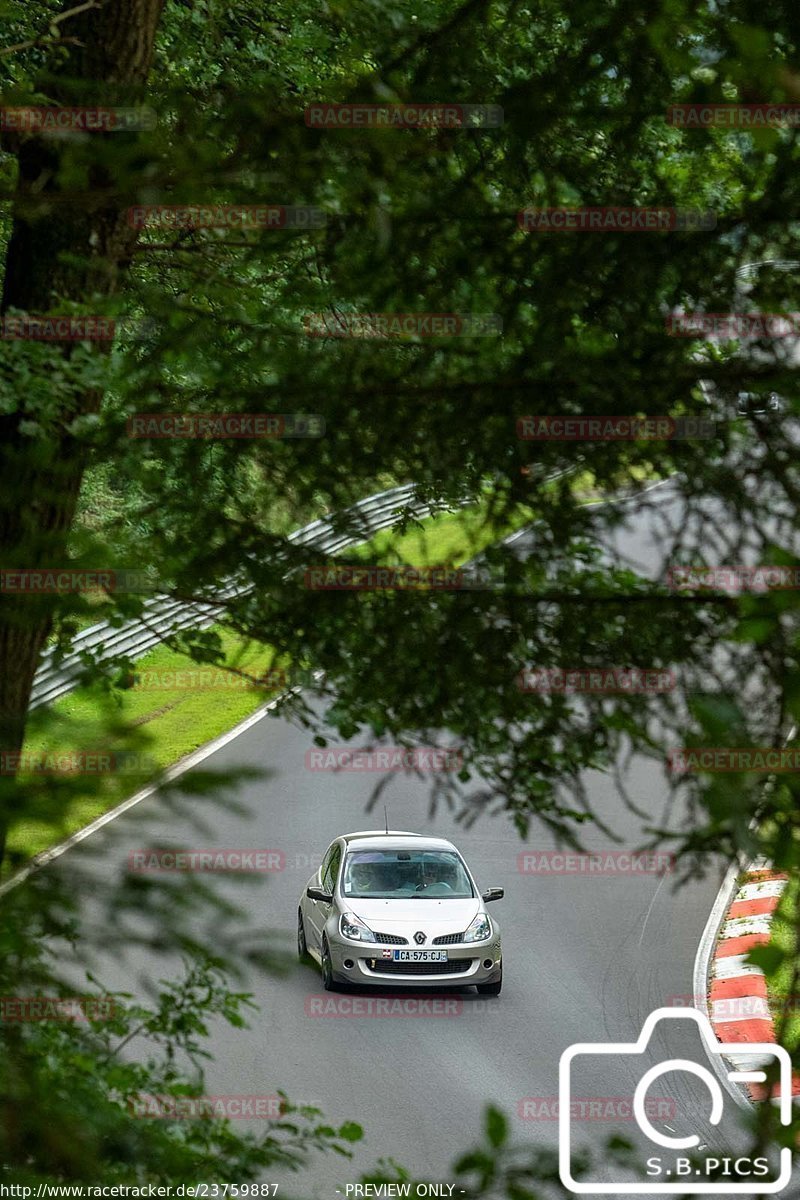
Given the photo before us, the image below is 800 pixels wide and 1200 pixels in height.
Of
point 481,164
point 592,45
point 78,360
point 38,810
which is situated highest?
point 592,45

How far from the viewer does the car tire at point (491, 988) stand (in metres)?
12.9

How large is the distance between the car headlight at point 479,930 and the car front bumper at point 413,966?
47 mm

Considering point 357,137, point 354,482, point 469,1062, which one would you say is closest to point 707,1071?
point 469,1062

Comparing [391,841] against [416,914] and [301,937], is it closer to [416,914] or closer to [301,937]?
[416,914]

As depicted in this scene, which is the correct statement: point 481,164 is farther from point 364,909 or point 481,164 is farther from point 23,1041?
point 364,909

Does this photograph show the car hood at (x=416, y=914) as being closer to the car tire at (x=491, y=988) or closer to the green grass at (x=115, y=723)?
the car tire at (x=491, y=988)

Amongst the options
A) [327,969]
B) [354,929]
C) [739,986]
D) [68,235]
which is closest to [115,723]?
[68,235]

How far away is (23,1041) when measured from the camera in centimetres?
312

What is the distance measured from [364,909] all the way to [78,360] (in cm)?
875

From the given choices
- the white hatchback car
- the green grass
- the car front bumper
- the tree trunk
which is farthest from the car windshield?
the green grass

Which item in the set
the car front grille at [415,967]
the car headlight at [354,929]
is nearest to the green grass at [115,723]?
the car headlight at [354,929]

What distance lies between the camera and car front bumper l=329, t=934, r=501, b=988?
1255cm

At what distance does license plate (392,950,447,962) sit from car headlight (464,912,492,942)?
0.30m

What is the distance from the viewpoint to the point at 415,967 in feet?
41.9
